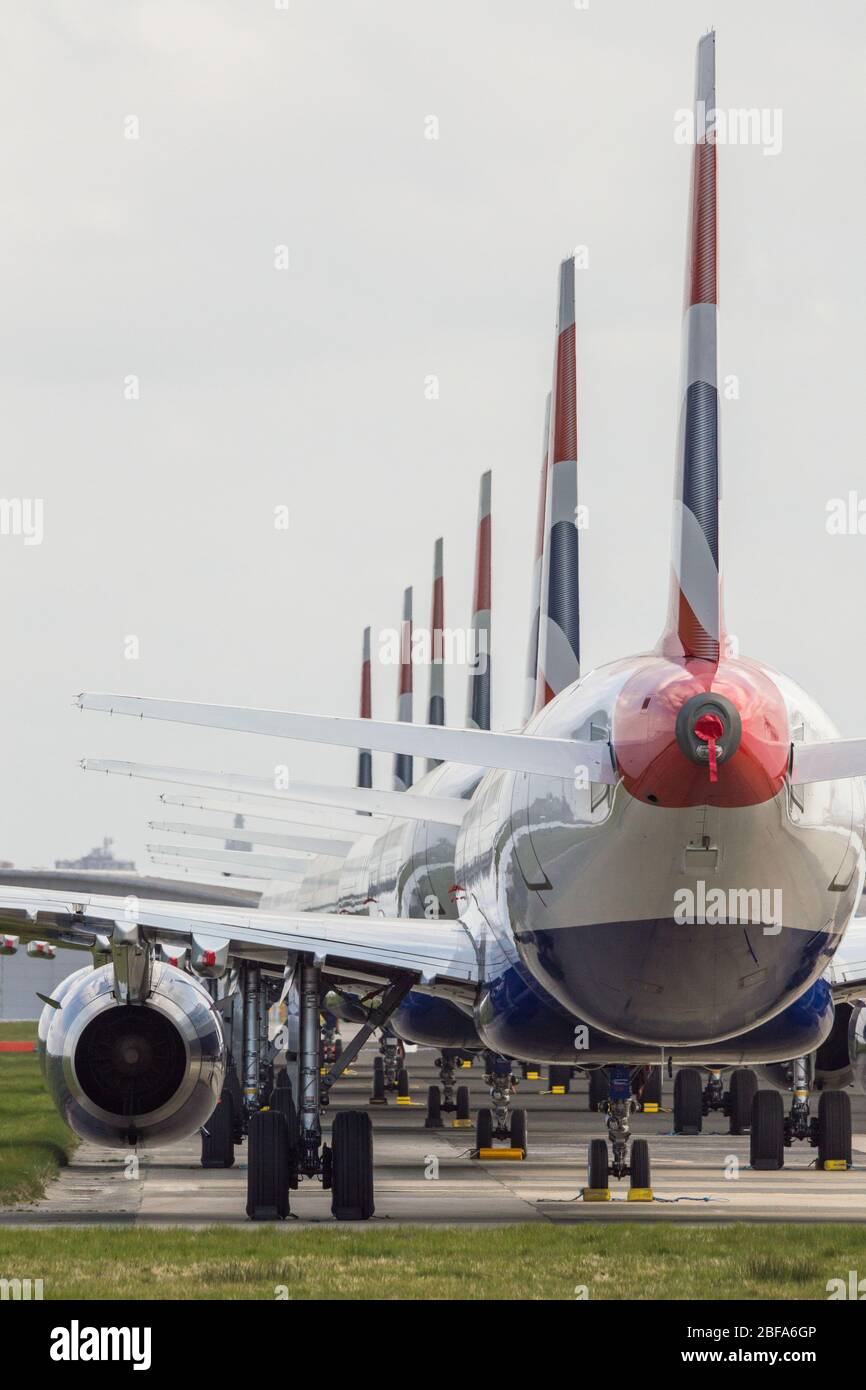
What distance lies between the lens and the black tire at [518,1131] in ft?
98.1

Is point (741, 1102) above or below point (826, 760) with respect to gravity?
below

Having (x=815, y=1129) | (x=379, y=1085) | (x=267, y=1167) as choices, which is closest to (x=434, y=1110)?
(x=379, y=1085)

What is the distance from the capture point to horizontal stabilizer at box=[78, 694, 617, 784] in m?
13.2

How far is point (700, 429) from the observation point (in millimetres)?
15609

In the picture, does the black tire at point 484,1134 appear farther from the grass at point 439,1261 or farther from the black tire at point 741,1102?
the grass at point 439,1261

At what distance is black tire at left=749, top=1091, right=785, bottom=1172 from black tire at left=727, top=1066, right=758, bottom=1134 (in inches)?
304

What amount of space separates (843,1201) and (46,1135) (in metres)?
12.8

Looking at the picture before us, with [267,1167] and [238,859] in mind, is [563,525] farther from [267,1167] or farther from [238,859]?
[238,859]

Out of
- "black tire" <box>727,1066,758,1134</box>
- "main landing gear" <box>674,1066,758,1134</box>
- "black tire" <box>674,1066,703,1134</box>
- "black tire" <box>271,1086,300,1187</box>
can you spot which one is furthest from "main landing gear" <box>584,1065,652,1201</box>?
"black tire" <box>727,1066,758,1134</box>

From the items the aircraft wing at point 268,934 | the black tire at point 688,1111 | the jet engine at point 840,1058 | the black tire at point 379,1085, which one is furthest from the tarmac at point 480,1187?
the black tire at point 379,1085

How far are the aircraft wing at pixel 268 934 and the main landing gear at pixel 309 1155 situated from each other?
937 millimetres

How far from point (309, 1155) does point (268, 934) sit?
2.12m

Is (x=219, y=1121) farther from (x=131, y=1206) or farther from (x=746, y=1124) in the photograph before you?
(x=746, y=1124)
